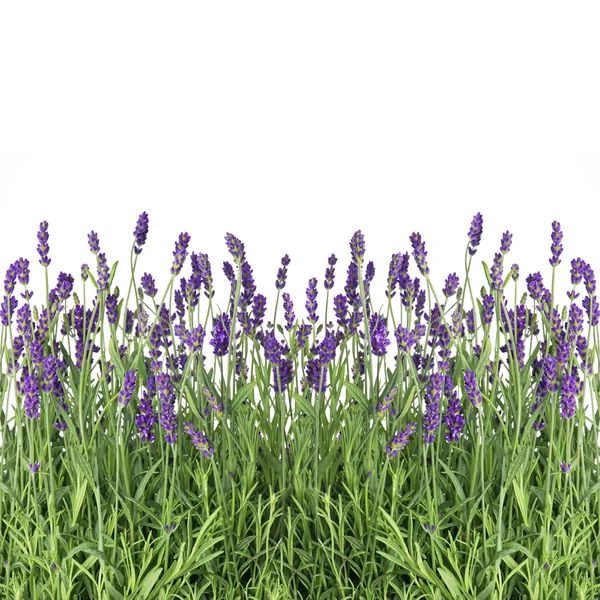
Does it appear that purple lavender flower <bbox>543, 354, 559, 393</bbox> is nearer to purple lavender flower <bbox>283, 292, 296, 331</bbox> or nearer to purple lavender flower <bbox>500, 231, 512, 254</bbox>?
purple lavender flower <bbox>500, 231, 512, 254</bbox>

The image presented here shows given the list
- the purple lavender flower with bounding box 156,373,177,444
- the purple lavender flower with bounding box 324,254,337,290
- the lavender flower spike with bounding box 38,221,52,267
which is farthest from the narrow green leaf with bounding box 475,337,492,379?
the lavender flower spike with bounding box 38,221,52,267

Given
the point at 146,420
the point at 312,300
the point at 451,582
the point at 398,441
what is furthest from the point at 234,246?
the point at 451,582

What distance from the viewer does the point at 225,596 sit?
9.30ft

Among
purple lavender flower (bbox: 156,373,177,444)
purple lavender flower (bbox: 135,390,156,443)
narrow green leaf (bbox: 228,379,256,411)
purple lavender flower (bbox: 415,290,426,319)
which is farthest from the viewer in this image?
purple lavender flower (bbox: 415,290,426,319)

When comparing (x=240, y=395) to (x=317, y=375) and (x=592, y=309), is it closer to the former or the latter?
(x=317, y=375)

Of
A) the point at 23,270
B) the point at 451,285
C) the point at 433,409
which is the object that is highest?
the point at 23,270

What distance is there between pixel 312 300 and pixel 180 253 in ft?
1.80

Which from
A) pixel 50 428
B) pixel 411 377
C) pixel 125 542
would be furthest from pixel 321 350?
pixel 50 428

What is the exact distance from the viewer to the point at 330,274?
10.6ft

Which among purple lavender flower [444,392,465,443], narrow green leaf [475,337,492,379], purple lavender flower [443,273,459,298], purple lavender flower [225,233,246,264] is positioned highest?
Result: purple lavender flower [225,233,246,264]

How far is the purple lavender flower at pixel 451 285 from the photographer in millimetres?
3072

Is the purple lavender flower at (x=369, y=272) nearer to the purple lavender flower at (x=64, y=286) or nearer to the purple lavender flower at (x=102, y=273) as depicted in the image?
the purple lavender flower at (x=102, y=273)

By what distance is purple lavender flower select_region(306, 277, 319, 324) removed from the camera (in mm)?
2982

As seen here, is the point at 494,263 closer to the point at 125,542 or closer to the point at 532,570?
the point at 532,570
